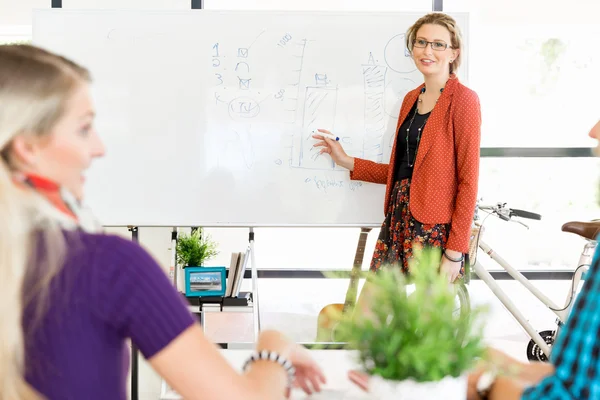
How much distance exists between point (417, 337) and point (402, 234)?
2000mm

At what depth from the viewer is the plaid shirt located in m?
0.81

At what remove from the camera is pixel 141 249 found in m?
0.87

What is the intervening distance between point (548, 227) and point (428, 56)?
6.80 ft

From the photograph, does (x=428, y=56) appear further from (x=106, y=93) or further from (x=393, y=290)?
(x=393, y=290)

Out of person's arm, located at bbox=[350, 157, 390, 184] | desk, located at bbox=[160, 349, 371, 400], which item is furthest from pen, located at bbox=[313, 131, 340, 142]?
desk, located at bbox=[160, 349, 371, 400]

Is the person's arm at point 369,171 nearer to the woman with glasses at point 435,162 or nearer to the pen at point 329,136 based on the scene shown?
the pen at point 329,136

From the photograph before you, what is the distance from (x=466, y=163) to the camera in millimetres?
2748


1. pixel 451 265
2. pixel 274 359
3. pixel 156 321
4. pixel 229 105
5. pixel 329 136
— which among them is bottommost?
pixel 451 265

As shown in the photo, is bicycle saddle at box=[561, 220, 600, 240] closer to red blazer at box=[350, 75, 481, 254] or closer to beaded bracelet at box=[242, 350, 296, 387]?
red blazer at box=[350, 75, 481, 254]

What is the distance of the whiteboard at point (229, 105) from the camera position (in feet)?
10.7

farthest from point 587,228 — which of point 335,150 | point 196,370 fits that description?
point 196,370

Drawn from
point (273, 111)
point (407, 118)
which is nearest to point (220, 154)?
point (273, 111)

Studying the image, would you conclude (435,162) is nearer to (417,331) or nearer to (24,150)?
(417,331)

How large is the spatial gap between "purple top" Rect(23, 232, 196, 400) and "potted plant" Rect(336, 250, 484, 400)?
255 millimetres
